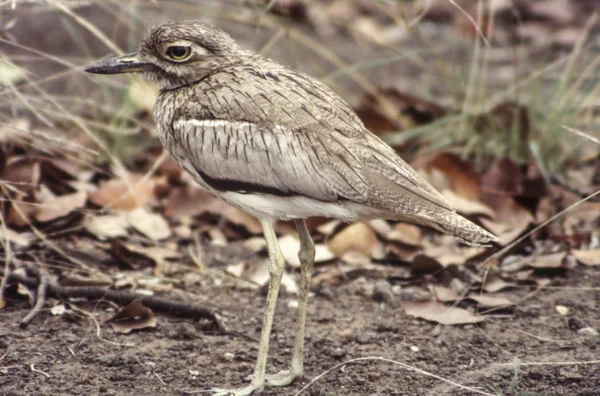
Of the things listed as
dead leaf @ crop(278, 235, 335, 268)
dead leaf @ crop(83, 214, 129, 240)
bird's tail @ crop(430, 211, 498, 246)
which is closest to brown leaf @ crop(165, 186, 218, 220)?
dead leaf @ crop(83, 214, 129, 240)

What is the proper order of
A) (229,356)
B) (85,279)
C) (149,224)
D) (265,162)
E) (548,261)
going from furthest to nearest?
(149,224) < (548,261) < (85,279) < (229,356) < (265,162)

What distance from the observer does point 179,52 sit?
3.60 m

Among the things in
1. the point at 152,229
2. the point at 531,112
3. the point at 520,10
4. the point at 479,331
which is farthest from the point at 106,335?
the point at 520,10

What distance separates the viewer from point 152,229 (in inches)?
181

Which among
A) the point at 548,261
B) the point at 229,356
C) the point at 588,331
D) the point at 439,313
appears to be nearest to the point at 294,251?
the point at 439,313

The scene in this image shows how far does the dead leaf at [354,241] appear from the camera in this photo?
4.52 meters

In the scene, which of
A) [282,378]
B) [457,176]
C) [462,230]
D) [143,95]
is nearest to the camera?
[462,230]

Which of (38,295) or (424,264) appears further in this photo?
(424,264)

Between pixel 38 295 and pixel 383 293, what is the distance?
61.1 inches

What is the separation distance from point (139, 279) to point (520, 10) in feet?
17.7

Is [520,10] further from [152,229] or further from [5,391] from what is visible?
[5,391]

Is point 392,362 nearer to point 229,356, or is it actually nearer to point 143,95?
point 229,356

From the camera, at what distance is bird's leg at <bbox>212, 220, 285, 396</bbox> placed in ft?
10.6

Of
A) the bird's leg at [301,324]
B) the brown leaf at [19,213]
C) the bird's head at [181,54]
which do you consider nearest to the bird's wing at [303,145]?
the bird's head at [181,54]
